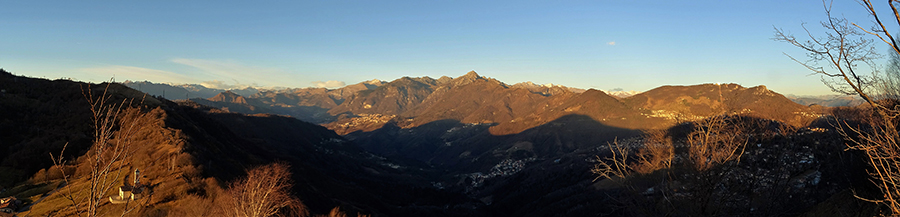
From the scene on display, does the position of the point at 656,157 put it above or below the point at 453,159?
above

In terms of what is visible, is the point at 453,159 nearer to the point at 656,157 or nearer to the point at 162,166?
the point at 656,157

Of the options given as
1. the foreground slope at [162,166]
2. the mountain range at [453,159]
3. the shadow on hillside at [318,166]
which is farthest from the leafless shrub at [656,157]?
the shadow on hillside at [318,166]

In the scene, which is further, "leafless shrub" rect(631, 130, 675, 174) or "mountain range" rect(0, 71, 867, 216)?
"mountain range" rect(0, 71, 867, 216)

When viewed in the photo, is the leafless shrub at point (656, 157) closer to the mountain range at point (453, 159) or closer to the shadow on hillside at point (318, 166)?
the mountain range at point (453, 159)

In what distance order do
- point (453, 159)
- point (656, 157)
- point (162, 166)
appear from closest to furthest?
point (162, 166) → point (656, 157) → point (453, 159)

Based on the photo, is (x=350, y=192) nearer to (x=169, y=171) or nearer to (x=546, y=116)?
(x=169, y=171)

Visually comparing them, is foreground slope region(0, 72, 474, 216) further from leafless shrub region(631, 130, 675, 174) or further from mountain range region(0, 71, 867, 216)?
leafless shrub region(631, 130, 675, 174)

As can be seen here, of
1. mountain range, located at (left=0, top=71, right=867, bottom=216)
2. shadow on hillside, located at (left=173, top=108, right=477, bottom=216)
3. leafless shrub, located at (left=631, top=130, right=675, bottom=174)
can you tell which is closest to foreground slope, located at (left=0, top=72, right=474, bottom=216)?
mountain range, located at (left=0, top=71, right=867, bottom=216)

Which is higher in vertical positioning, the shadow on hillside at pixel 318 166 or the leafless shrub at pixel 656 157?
the leafless shrub at pixel 656 157

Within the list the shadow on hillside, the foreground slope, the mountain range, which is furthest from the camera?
the shadow on hillside

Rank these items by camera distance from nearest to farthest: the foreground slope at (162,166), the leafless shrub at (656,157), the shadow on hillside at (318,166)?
the leafless shrub at (656,157) < the foreground slope at (162,166) < the shadow on hillside at (318,166)

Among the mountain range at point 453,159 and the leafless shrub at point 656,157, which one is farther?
the mountain range at point 453,159

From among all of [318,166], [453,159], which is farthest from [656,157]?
[453,159]
